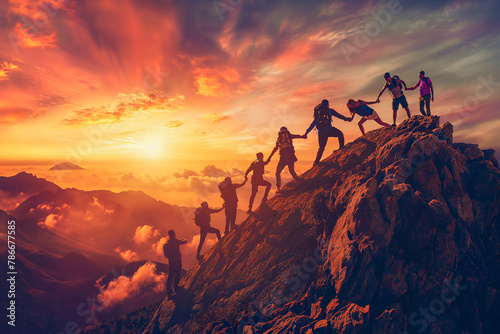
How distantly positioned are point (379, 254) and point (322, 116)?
8013mm

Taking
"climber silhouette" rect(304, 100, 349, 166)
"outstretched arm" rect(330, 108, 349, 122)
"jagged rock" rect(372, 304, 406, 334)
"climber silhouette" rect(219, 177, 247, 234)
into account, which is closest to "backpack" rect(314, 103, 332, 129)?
"climber silhouette" rect(304, 100, 349, 166)

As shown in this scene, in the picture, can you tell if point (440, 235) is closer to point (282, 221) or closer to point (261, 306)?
point (282, 221)

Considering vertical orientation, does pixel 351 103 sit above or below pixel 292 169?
above

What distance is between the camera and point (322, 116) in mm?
14961

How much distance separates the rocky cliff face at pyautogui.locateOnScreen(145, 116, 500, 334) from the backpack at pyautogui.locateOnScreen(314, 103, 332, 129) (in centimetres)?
270

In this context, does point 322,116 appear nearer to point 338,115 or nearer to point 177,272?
point 338,115

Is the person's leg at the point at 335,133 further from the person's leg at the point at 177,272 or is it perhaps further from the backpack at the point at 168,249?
the person's leg at the point at 177,272

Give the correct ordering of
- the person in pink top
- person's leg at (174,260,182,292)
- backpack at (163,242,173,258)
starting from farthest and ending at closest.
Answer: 1. person's leg at (174,260,182,292)
2. backpack at (163,242,173,258)
3. the person in pink top

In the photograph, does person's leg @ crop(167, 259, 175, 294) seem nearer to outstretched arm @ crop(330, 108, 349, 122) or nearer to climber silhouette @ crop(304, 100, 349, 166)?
climber silhouette @ crop(304, 100, 349, 166)

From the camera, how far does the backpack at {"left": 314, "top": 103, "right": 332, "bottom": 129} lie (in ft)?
48.9

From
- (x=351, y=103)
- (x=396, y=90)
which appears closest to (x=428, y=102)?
(x=396, y=90)

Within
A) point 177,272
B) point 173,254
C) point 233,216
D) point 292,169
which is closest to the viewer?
point 292,169

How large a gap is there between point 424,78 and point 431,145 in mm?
4879

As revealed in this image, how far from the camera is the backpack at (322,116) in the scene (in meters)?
14.9
